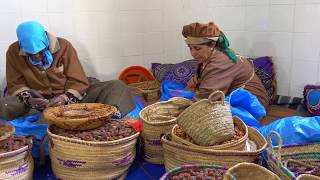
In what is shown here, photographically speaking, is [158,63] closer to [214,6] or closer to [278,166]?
[214,6]

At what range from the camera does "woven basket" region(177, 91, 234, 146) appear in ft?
5.70

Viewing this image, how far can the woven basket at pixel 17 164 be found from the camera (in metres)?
1.76

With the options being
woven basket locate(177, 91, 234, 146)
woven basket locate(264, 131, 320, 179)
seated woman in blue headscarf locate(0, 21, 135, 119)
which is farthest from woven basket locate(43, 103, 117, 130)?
woven basket locate(264, 131, 320, 179)

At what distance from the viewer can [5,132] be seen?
1980 millimetres

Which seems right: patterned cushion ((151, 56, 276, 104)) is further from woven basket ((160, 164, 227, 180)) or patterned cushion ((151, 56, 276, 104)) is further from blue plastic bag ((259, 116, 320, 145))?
woven basket ((160, 164, 227, 180))

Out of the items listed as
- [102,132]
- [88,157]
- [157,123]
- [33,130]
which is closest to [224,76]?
[157,123]

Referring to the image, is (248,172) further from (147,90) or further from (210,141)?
(147,90)

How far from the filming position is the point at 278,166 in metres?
1.57

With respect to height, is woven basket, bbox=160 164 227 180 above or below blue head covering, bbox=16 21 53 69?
below

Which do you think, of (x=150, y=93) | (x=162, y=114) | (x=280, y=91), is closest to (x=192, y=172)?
(x=162, y=114)

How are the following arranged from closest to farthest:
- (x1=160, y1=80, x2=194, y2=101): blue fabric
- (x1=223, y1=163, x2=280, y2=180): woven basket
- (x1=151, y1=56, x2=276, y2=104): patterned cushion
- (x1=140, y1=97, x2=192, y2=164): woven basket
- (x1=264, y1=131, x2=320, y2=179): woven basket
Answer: (x1=223, y1=163, x2=280, y2=180): woven basket → (x1=264, y1=131, x2=320, y2=179): woven basket → (x1=140, y1=97, x2=192, y2=164): woven basket → (x1=160, y1=80, x2=194, y2=101): blue fabric → (x1=151, y1=56, x2=276, y2=104): patterned cushion

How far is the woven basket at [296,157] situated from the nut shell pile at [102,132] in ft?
2.51

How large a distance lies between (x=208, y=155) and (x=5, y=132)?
1.11 meters

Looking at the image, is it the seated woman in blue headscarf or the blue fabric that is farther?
the blue fabric
